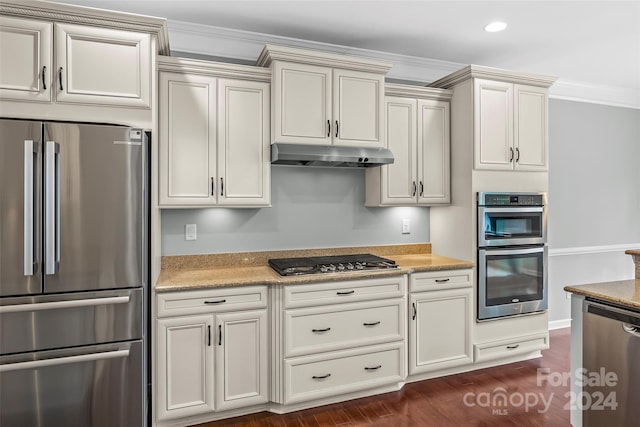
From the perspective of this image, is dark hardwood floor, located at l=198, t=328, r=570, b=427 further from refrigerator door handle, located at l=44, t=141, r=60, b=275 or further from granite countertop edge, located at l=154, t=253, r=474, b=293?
refrigerator door handle, located at l=44, t=141, r=60, b=275

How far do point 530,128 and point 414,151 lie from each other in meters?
1.08

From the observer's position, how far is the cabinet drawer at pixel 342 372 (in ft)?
8.54

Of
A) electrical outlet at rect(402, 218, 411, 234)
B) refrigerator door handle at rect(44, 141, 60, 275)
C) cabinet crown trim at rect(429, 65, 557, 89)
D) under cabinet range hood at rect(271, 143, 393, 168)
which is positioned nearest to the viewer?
refrigerator door handle at rect(44, 141, 60, 275)

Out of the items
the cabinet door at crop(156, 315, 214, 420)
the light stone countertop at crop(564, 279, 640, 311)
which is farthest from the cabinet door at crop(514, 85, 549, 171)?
the cabinet door at crop(156, 315, 214, 420)

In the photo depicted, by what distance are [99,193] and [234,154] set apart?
3.10 ft

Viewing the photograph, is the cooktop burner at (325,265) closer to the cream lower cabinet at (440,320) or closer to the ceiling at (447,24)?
the cream lower cabinet at (440,320)

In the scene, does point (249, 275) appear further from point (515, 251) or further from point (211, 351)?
point (515, 251)

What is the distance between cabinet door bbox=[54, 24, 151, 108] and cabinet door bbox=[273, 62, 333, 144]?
88 cm

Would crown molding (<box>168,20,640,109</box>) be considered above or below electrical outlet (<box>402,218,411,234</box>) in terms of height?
above

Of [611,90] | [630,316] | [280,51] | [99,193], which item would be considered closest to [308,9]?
[280,51]

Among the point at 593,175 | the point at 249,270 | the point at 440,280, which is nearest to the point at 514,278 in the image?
the point at 440,280

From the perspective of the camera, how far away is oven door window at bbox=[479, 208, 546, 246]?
10.6ft

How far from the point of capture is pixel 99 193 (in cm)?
212

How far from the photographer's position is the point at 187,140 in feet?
8.82
